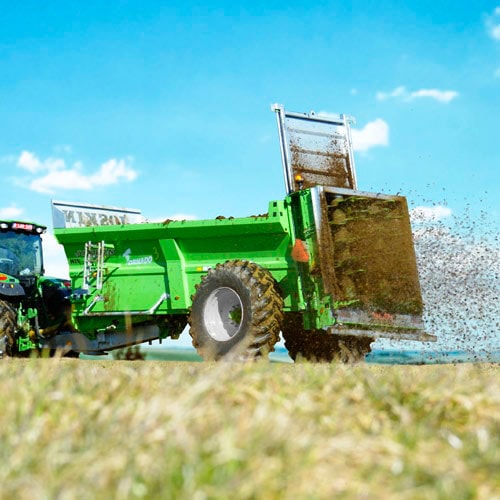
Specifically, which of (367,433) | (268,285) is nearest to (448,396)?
(367,433)

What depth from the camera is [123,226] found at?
11.2 meters

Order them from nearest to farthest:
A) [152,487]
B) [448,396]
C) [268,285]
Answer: [152,487], [448,396], [268,285]

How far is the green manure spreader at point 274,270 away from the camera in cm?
961

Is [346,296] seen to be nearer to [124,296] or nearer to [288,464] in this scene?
[124,296]

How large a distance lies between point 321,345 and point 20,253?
5290 mm

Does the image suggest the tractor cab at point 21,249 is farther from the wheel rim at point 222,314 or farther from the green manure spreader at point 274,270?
the wheel rim at point 222,314

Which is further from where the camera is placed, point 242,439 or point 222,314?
point 222,314

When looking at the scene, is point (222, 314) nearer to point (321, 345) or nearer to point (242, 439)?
point (321, 345)

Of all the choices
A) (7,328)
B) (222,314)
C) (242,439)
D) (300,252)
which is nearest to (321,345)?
(222,314)

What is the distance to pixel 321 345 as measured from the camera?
11.3 meters

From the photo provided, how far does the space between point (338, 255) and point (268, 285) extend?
1.12m

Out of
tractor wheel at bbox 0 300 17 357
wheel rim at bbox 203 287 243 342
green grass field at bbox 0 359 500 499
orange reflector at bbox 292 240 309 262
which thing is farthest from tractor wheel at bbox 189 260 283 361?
green grass field at bbox 0 359 500 499

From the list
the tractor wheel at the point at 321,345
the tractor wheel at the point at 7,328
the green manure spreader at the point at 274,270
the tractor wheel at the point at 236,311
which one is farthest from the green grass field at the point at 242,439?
the tractor wheel at the point at 7,328

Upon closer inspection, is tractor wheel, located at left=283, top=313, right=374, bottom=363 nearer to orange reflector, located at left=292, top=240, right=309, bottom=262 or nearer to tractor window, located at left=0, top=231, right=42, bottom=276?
orange reflector, located at left=292, top=240, right=309, bottom=262
